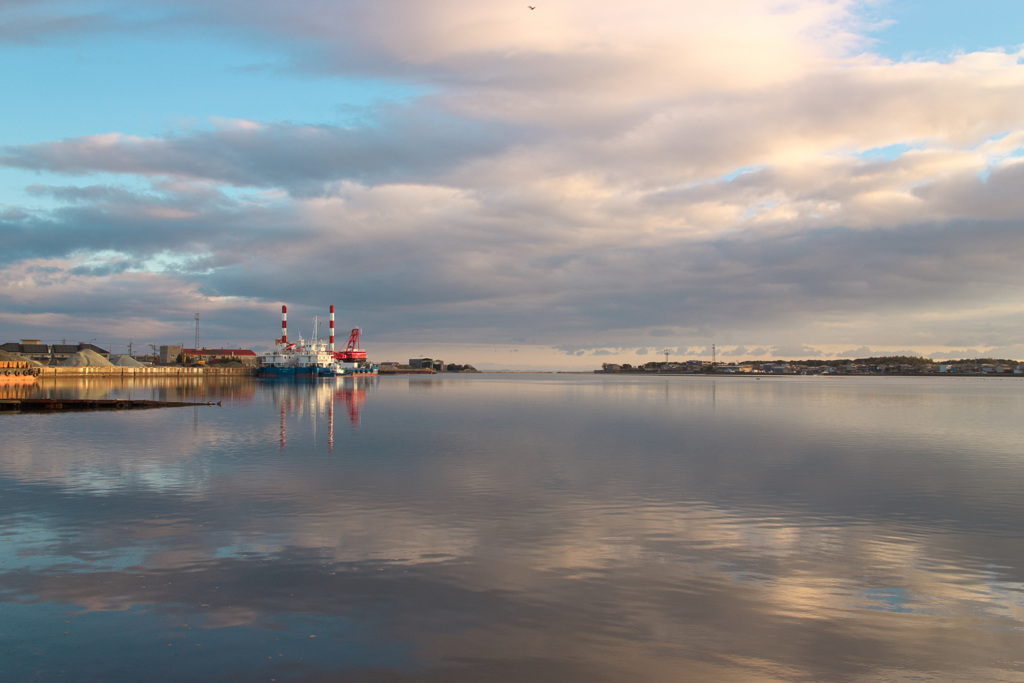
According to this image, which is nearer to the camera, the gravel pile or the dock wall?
the dock wall

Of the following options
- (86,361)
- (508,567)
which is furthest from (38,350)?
(508,567)

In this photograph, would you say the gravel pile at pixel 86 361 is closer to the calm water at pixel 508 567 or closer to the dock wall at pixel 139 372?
the dock wall at pixel 139 372

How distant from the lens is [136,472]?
72.8 ft

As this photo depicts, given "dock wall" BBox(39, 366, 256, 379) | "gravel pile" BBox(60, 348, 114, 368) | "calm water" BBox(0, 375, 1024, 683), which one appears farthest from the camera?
"gravel pile" BBox(60, 348, 114, 368)

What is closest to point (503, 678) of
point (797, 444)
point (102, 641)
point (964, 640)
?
point (102, 641)

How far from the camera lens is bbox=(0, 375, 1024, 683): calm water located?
8.29 m

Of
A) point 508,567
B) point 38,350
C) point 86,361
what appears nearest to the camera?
point 508,567

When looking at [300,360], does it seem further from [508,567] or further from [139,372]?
[508,567]

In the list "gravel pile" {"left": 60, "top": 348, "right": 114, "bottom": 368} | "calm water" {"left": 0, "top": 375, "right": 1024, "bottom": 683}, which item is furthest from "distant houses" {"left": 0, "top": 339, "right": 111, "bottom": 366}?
"calm water" {"left": 0, "top": 375, "right": 1024, "bottom": 683}

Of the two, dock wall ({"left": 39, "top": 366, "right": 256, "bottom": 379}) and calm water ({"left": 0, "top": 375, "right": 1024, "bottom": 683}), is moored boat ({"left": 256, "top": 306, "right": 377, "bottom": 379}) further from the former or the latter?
calm water ({"left": 0, "top": 375, "right": 1024, "bottom": 683})

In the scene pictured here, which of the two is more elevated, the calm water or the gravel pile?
the gravel pile

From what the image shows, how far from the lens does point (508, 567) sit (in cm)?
1193

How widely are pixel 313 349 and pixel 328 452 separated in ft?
502

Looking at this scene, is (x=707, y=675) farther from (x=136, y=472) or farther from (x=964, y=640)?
(x=136, y=472)
